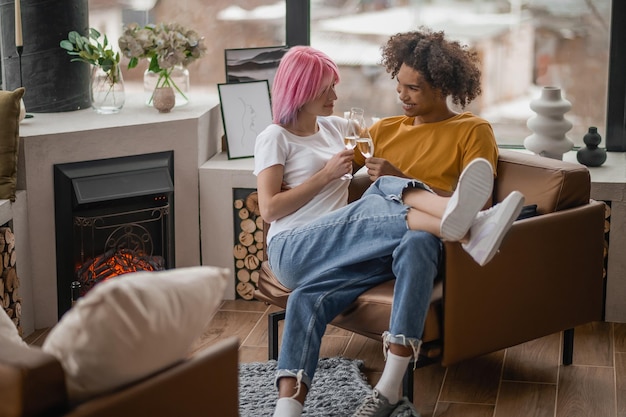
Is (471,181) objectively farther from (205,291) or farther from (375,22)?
(375,22)

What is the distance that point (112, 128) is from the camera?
151 inches

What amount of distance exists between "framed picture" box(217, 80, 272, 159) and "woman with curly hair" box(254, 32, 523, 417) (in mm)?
785

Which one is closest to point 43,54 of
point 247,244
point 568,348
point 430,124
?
point 247,244

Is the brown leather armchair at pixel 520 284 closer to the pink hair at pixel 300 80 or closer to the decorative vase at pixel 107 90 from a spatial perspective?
the pink hair at pixel 300 80

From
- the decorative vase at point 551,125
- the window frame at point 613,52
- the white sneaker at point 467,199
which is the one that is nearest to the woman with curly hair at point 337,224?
the white sneaker at point 467,199

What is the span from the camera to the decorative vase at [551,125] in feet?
12.7

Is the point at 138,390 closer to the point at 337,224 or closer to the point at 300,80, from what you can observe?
the point at 337,224

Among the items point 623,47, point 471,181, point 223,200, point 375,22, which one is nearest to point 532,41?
point 623,47

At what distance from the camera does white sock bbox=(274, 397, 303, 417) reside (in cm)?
281

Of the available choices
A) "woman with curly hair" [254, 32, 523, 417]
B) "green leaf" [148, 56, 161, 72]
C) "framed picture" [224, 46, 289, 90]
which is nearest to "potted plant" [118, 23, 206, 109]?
"green leaf" [148, 56, 161, 72]

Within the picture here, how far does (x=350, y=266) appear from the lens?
10.2 feet

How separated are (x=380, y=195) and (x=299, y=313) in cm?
46

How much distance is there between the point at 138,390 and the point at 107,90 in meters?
2.51

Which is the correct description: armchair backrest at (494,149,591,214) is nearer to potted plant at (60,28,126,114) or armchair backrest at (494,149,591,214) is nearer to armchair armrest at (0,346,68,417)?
potted plant at (60,28,126,114)
